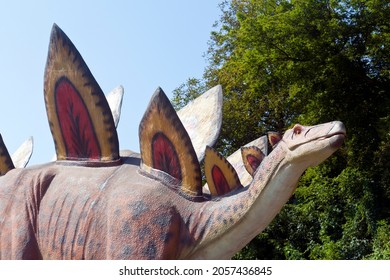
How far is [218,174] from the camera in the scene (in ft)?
16.4


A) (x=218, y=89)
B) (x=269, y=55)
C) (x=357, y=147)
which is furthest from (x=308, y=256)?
(x=218, y=89)

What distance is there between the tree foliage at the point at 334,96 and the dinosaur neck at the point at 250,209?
909 cm

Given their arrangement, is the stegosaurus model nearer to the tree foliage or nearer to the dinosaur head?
the dinosaur head

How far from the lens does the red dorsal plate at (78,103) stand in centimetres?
511

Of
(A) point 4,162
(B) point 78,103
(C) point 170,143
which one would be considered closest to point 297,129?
(C) point 170,143

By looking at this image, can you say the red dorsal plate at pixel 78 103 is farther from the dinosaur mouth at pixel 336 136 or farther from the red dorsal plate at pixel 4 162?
the dinosaur mouth at pixel 336 136

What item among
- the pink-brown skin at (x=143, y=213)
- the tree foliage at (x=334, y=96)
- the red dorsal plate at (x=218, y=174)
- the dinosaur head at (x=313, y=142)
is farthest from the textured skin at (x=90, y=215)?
the tree foliage at (x=334, y=96)

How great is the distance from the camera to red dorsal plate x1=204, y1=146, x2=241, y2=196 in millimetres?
4957

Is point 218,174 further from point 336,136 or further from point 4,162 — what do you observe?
point 4,162

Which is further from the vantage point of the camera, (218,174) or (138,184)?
(218,174)

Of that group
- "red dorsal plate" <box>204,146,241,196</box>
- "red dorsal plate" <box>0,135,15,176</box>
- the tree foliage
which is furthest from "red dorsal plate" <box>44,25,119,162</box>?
the tree foliage

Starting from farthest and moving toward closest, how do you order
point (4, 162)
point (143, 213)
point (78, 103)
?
point (4, 162)
point (78, 103)
point (143, 213)

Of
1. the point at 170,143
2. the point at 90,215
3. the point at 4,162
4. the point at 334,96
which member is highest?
the point at 4,162

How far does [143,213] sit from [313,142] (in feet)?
4.24
